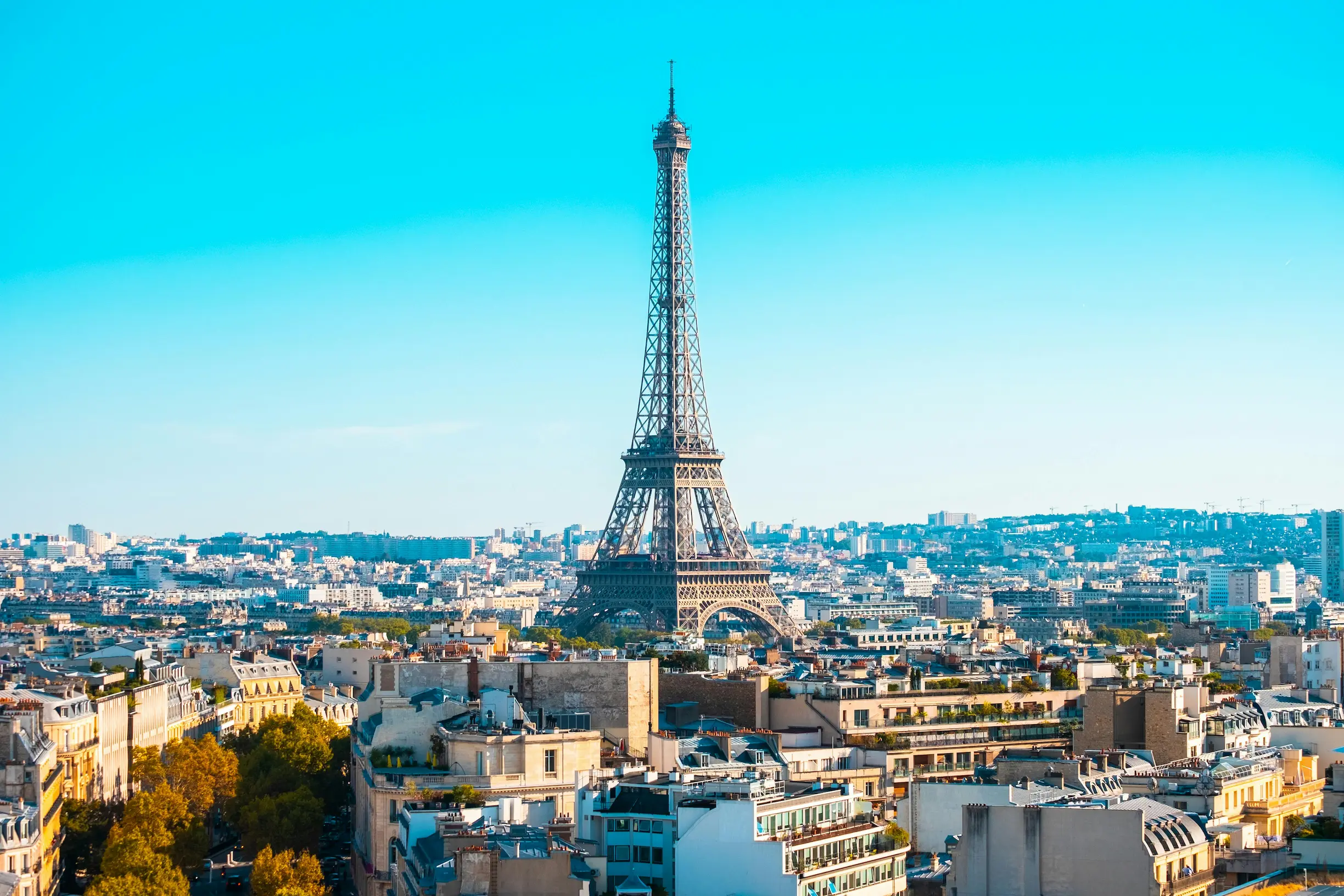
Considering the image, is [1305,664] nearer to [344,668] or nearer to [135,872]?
[344,668]

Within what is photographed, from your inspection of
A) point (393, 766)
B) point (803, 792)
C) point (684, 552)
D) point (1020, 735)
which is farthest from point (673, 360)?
point (803, 792)

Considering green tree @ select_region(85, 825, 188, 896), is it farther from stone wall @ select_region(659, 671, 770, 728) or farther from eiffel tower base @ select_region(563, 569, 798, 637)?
eiffel tower base @ select_region(563, 569, 798, 637)

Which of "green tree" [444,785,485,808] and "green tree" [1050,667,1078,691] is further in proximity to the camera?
"green tree" [1050,667,1078,691]

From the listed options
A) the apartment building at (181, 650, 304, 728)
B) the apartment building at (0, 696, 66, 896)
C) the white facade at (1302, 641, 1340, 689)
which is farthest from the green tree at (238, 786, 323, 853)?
the white facade at (1302, 641, 1340, 689)

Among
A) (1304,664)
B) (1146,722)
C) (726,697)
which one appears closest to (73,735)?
(726,697)

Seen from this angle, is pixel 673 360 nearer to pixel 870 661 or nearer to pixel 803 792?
pixel 870 661

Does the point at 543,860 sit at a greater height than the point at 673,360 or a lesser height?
lesser
